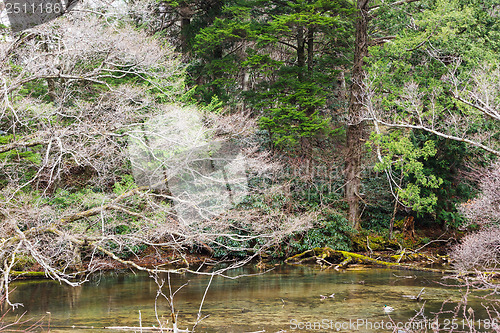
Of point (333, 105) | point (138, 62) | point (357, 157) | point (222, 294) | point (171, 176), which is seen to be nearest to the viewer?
point (222, 294)

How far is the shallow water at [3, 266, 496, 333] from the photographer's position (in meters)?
7.92

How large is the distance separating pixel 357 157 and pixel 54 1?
11.0m

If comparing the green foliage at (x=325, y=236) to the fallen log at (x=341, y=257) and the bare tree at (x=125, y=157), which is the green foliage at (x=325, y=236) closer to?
the fallen log at (x=341, y=257)

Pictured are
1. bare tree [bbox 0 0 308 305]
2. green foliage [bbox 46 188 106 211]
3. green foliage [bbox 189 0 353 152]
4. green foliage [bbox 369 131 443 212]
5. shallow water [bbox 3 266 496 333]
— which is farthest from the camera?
green foliage [bbox 189 0 353 152]

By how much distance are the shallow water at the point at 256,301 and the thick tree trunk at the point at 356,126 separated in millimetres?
3400

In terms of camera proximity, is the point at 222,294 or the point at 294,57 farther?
the point at 294,57

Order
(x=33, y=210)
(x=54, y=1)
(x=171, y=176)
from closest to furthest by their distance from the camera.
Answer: (x=54, y=1), (x=33, y=210), (x=171, y=176)

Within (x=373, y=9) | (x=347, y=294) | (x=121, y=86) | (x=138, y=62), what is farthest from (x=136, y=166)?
(x=373, y=9)

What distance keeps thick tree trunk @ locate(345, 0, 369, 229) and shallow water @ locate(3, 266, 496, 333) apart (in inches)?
134

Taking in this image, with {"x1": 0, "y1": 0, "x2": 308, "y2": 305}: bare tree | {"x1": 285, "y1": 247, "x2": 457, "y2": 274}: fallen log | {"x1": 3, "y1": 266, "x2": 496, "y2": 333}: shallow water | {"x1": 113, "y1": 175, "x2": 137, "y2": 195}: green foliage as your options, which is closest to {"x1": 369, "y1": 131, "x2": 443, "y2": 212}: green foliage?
{"x1": 285, "y1": 247, "x2": 457, "y2": 274}: fallen log

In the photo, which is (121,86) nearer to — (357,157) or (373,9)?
(357,157)

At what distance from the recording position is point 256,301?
977cm

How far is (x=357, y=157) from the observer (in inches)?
628

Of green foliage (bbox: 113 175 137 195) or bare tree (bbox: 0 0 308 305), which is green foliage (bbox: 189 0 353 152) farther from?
green foliage (bbox: 113 175 137 195)
